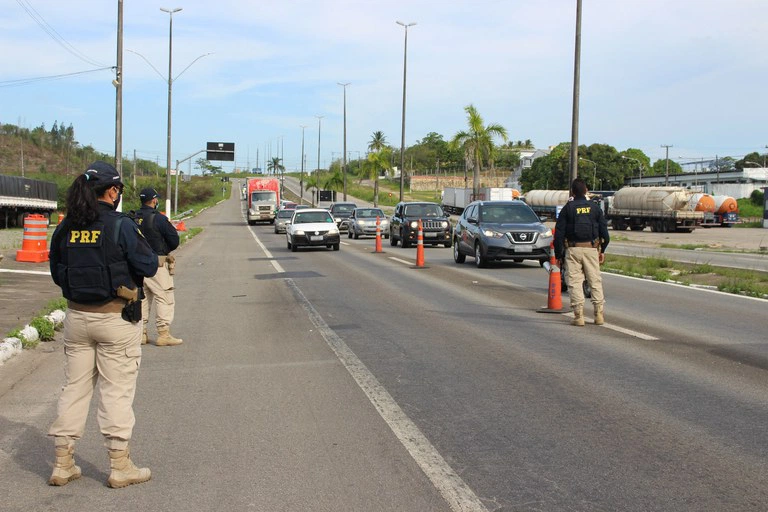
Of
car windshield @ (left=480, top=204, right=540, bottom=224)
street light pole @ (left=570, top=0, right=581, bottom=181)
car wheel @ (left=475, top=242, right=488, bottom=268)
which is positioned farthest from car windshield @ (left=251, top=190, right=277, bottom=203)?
car wheel @ (left=475, top=242, right=488, bottom=268)

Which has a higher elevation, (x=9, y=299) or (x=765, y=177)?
(x=765, y=177)

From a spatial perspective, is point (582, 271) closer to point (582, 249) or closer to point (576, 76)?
point (582, 249)

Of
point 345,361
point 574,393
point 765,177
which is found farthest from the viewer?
point 765,177

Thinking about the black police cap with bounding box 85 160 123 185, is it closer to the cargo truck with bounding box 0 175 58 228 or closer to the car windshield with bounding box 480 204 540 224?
the car windshield with bounding box 480 204 540 224

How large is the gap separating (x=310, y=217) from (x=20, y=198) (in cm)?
2317

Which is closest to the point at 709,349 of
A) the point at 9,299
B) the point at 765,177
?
the point at 9,299

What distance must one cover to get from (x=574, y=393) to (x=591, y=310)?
6.36 m

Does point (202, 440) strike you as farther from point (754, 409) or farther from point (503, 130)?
point (503, 130)

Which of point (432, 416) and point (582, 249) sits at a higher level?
point (582, 249)

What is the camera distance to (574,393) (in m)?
7.32

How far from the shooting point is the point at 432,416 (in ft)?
21.6

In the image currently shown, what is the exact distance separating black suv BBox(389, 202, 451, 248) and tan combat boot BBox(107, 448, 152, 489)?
85.2ft

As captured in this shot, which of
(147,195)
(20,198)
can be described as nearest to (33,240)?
(147,195)

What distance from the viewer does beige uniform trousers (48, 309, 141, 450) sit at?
5.02m
